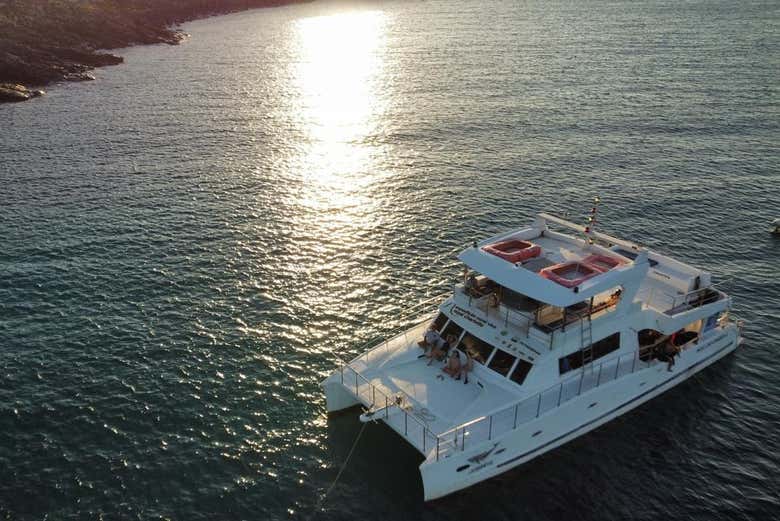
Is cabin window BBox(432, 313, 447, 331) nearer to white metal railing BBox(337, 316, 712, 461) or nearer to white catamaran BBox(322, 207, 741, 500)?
white catamaran BBox(322, 207, 741, 500)

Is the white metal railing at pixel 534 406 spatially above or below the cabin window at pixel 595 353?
below

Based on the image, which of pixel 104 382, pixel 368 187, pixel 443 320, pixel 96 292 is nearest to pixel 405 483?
pixel 443 320

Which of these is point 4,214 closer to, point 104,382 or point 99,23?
point 104,382

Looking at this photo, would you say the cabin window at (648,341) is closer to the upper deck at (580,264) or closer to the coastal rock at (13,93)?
the upper deck at (580,264)

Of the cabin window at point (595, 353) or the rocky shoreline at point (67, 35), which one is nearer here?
the cabin window at point (595, 353)

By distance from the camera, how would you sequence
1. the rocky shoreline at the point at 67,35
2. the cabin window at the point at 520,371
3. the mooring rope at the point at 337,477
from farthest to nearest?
the rocky shoreline at the point at 67,35 → the cabin window at the point at 520,371 → the mooring rope at the point at 337,477

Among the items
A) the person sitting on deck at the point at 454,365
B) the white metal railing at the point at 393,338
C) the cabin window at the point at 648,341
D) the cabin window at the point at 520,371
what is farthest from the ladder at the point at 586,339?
the white metal railing at the point at 393,338
